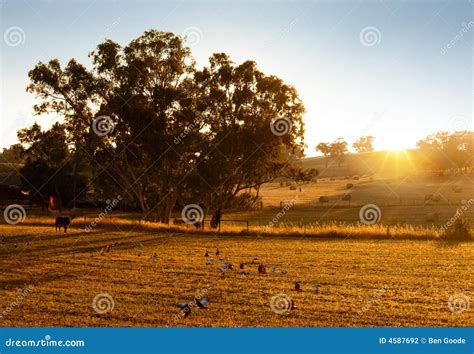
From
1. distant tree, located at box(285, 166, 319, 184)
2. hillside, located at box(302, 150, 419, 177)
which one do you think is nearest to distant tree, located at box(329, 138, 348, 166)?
hillside, located at box(302, 150, 419, 177)

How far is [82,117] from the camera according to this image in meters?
46.7

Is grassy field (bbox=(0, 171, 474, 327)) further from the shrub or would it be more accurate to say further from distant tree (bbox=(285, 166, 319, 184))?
distant tree (bbox=(285, 166, 319, 184))

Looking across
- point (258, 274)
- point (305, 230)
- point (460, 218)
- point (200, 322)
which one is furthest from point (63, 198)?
point (200, 322)

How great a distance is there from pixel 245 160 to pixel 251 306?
32.5 metres

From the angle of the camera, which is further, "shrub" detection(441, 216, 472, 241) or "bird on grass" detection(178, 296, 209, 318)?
"shrub" detection(441, 216, 472, 241)

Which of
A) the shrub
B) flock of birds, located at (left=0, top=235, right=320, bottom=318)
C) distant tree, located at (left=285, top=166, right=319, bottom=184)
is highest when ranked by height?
distant tree, located at (left=285, top=166, right=319, bottom=184)

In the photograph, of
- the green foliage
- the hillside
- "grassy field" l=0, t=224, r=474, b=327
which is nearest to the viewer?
"grassy field" l=0, t=224, r=474, b=327

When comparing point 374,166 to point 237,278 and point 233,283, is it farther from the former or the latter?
point 233,283

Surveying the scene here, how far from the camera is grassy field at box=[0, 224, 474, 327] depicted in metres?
12.1

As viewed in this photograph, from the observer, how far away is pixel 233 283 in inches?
651

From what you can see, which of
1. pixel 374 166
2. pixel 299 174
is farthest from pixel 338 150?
pixel 299 174

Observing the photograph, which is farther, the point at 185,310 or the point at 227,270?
the point at 227,270

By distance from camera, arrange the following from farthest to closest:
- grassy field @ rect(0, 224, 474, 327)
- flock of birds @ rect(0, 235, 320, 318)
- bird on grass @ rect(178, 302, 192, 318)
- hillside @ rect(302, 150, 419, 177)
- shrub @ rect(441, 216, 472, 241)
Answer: hillside @ rect(302, 150, 419, 177) < shrub @ rect(441, 216, 472, 241) < flock of birds @ rect(0, 235, 320, 318) < grassy field @ rect(0, 224, 474, 327) < bird on grass @ rect(178, 302, 192, 318)

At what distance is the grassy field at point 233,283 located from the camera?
12.1 metres
